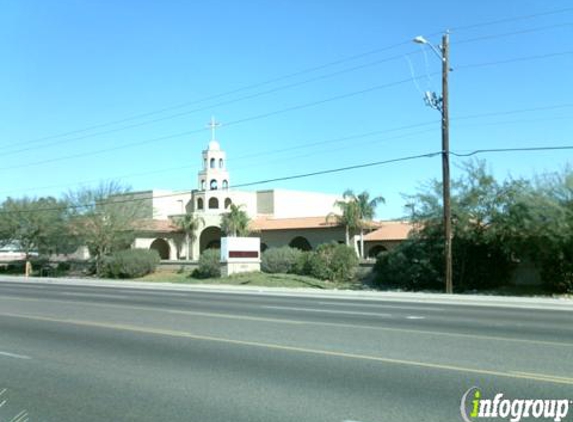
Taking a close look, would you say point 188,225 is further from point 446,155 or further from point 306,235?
point 446,155

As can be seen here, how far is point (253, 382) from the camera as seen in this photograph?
8.62 meters

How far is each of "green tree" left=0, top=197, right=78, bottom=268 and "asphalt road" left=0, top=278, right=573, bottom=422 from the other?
141 ft

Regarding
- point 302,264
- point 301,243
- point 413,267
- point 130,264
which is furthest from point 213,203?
point 413,267

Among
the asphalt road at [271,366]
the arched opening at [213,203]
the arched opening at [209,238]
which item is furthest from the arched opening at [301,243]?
the asphalt road at [271,366]

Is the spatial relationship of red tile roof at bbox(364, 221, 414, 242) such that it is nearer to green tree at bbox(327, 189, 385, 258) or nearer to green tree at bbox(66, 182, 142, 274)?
green tree at bbox(327, 189, 385, 258)

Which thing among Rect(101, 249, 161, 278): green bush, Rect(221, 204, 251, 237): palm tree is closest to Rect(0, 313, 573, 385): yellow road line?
Rect(101, 249, 161, 278): green bush

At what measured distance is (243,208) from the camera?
78188 millimetres

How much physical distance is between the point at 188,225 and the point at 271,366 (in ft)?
204

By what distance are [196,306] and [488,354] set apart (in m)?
12.2

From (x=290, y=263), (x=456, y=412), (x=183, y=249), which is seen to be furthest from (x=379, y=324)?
(x=183, y=249)

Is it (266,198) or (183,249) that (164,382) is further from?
(266,198)

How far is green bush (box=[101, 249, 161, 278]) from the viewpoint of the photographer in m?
51.3

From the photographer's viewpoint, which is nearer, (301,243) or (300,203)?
(301,243)

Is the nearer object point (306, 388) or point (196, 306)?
point (306, 388)
